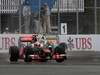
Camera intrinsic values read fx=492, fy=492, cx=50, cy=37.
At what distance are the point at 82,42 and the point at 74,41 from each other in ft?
1.70

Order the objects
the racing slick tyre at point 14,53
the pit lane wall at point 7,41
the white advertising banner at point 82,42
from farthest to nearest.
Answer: the pit lane wall at point 7,41
the white advertising banner at point 82,42
the racing slick tyre at point 14,53

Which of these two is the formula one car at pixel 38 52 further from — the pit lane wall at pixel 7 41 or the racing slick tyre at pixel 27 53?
the pit lane wall at pixel 7 41

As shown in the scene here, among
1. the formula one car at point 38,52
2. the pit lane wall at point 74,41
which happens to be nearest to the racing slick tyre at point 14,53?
the formula one car at point 38,52

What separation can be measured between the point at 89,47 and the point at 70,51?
1.37 metres

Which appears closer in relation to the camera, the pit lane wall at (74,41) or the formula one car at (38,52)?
the formula one car at (38,52)

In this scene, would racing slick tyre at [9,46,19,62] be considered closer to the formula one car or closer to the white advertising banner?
the formula one car

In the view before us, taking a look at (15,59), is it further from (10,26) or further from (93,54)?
(10,26)

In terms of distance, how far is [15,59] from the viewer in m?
23.0

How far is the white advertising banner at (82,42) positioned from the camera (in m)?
31.0

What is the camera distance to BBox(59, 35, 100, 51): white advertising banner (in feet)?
102

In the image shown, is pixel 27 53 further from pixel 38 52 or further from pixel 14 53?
pixel 14 53

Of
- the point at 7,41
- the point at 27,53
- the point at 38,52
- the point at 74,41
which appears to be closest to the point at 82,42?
the point at 74,41

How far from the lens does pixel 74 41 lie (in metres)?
31.3

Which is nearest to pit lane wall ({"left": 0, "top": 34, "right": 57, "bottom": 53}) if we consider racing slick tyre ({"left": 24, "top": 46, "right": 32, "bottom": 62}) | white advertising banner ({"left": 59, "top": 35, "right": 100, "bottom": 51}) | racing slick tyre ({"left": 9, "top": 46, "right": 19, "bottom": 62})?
white advertising banner ({"left": 59, "top": 35, "right": 100, "bottom": 51})
